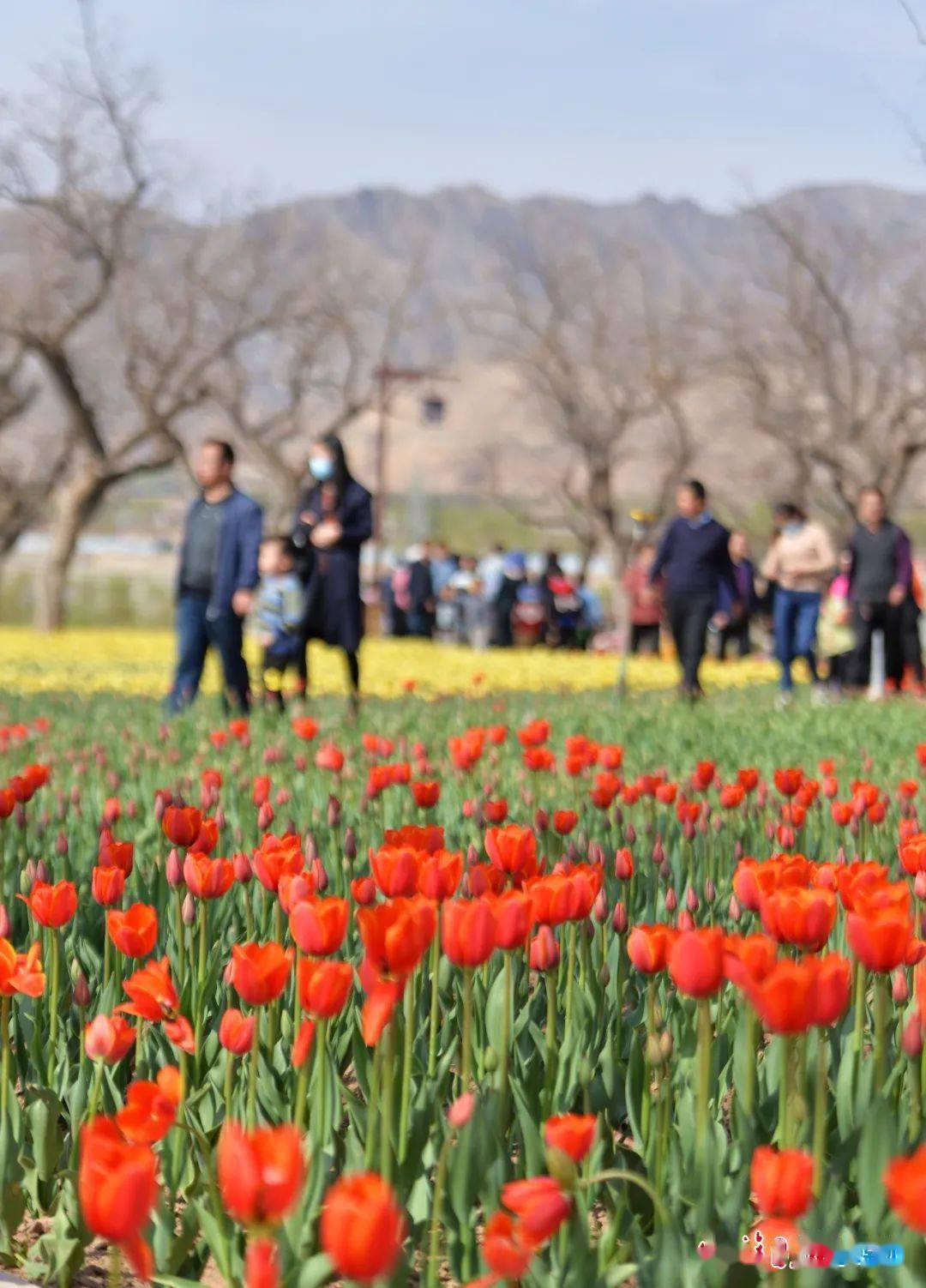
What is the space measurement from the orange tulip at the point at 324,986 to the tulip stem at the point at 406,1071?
37 centimetres

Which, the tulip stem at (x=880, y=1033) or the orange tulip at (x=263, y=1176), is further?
the tulip stem at (x=880, y=1033)

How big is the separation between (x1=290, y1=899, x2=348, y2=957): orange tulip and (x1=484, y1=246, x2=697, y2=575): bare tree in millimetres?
41551

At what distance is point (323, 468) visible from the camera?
1148 cm

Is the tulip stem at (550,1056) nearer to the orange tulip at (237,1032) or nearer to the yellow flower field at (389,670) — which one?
the orange tulip at (237,1032)

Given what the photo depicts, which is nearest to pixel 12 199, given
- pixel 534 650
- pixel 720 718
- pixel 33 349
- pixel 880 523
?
pixel 33 349

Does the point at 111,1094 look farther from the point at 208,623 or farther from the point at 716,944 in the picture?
the point at 208,623

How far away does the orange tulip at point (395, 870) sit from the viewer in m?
3.04

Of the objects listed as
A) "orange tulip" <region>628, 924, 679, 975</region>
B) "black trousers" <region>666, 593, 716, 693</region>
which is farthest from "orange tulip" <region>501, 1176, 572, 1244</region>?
"black trousers" <region>666, 593, 716, 693</region>

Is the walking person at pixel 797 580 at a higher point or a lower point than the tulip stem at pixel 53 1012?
higher

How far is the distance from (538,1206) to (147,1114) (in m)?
0.54

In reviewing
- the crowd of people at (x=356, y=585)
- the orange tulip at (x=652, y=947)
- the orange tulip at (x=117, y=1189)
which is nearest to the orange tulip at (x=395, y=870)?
the orange tulip at (x=652, y=947)

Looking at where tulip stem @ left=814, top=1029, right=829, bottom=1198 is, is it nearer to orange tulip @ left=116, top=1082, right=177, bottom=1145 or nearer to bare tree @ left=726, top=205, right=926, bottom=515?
orange tulip @ left=116, top=1082, right=177, bottom=1145

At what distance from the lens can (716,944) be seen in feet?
7.77

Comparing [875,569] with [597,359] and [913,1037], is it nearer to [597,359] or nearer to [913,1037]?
[913,1037]
